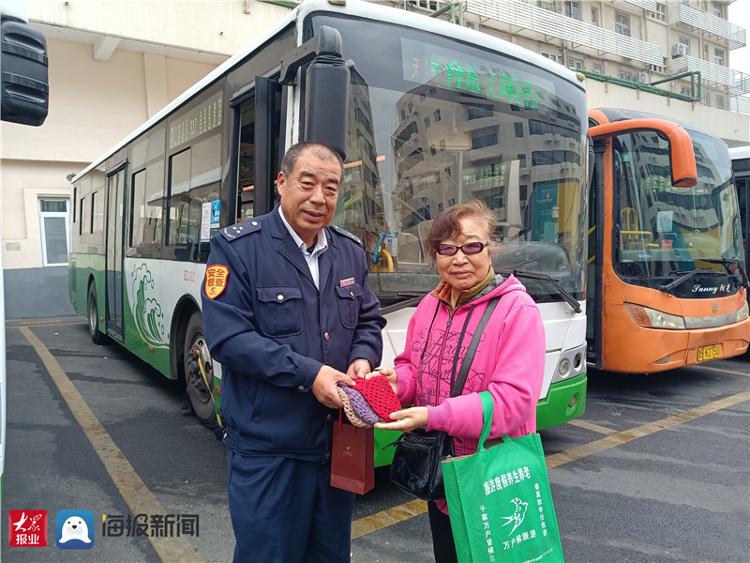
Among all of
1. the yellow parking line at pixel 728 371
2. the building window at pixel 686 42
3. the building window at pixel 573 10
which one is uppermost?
the building window at pixel 686 42

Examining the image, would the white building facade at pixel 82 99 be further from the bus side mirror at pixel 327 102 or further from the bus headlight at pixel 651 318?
the bus side mirror at pixel 327 102

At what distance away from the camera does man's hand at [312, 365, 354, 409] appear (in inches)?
72.3

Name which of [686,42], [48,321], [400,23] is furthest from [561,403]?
[686,42]

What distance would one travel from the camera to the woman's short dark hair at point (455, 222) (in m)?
1.89

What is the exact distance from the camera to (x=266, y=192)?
10.8 ft

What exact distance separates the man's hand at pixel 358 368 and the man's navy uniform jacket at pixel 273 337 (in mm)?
24

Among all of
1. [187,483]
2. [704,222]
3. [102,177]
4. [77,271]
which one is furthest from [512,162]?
[77,271]

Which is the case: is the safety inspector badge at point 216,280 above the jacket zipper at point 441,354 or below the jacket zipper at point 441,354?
above

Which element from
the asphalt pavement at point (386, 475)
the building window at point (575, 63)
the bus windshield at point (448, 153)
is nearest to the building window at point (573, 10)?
the building window at point (575, 63)

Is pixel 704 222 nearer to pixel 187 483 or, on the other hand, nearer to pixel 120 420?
pixel 187 483

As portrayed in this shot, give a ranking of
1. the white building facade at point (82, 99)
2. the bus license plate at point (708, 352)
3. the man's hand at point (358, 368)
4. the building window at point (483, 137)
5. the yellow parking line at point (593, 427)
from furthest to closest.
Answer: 1. the white building facade at point (82, 99)
2. the bus license plate at point (708, 352)
3. the yellow parking line at point (593, 427)
4. the building window at point (483, 137)
5. the man's hand at point (358, 368)

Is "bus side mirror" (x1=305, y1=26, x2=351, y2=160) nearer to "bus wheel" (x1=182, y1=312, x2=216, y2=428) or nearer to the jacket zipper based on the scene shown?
the jacket zipper

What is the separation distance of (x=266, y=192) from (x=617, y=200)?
13.0 ft
